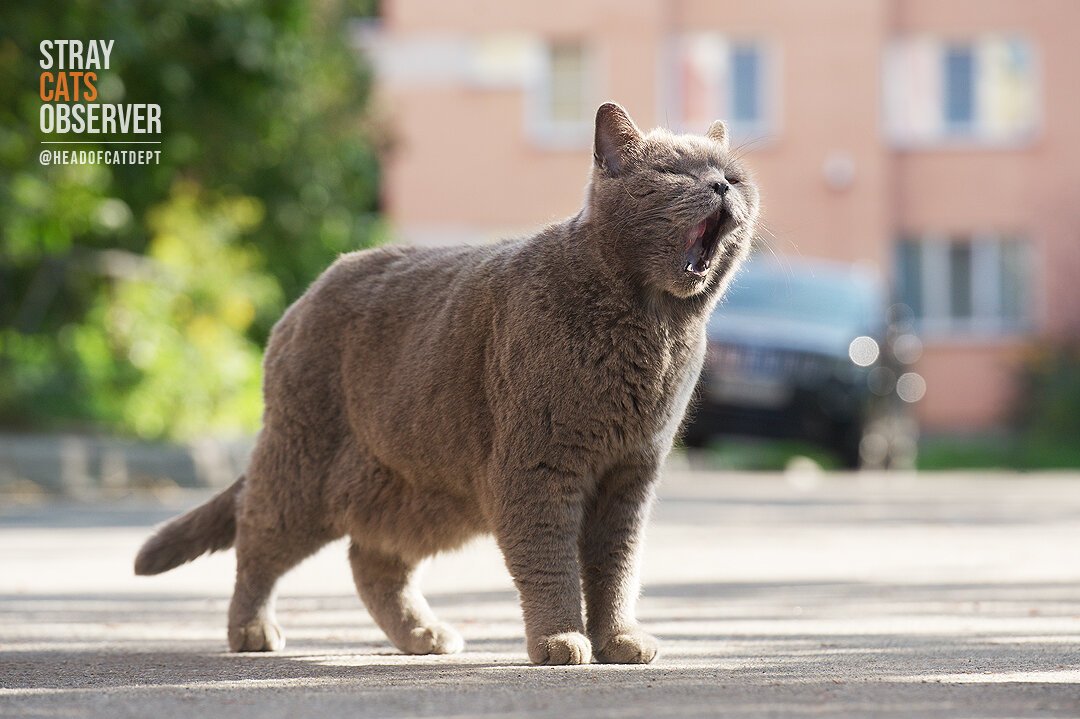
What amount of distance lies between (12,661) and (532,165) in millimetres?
20874

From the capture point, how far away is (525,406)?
479 cm

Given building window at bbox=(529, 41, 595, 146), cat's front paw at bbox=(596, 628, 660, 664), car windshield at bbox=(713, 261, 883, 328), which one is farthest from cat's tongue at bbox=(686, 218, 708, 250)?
building window at bbox=(529, 41, 595, 146)

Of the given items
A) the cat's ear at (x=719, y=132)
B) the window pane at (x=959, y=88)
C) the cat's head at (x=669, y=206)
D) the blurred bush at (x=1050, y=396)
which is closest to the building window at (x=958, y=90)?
the window pane at (x=959, y=88)

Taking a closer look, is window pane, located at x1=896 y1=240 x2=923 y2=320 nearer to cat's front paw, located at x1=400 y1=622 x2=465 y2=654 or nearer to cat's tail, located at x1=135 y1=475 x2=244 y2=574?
cat's tail, located at x1=135 y1=475 x2=244 y2=574

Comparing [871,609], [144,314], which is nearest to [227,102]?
[144,314]

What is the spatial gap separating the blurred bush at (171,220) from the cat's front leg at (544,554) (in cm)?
764

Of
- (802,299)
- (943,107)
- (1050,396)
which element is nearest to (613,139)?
(802,299)

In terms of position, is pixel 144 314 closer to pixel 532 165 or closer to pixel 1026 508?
pixel 1026 508

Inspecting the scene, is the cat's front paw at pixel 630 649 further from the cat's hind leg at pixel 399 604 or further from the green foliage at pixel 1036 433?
the green foliage at pixel 1036 433

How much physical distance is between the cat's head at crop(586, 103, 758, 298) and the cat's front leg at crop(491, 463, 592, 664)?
65 centimetres

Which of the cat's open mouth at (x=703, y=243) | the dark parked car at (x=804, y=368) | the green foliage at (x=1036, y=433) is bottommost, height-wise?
the green foliage at (x=1036, y=433)

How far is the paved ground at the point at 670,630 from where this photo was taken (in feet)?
13.3

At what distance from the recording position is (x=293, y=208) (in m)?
17.0

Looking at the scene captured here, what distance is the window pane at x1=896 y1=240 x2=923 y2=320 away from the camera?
25.3 metres
